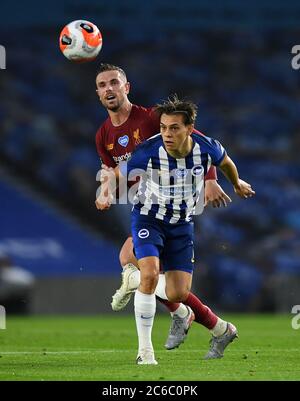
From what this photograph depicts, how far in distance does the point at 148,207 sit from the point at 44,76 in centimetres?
1357

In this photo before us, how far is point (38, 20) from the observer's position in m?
20.6

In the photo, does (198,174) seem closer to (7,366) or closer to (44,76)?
(7,366)

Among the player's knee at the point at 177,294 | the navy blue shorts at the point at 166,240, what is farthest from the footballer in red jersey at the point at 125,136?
the navy blue shorts at the point at 166,240

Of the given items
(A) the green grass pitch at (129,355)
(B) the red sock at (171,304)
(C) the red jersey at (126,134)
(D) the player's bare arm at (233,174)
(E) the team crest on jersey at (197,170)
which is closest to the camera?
(A) the green grass pitch at (129,355)

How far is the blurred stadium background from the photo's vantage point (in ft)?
62.4

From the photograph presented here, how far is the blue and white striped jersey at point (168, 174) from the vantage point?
24.4 feet

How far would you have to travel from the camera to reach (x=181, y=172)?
750cm

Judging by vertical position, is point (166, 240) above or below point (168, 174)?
below

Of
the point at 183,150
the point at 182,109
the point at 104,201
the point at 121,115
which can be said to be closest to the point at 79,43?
the point at 121,115

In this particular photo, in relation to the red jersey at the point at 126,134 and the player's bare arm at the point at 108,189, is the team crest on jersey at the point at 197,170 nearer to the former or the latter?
the player's bare arm at the point at 108,189

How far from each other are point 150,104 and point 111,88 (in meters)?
11.9

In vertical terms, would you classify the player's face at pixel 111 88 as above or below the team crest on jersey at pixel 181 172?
above

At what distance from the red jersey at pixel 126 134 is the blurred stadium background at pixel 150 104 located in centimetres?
960

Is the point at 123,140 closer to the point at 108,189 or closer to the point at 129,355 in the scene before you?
the point at 108,189
